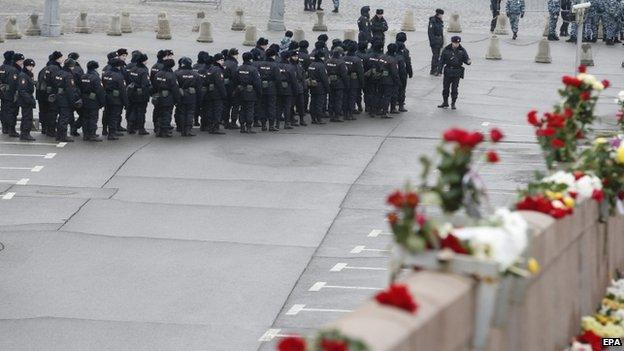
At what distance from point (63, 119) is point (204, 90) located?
111 inches

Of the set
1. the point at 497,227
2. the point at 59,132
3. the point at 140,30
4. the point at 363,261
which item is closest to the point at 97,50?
the point at 140,30

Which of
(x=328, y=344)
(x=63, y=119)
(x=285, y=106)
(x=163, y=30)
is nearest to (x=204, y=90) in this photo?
(x=285, y=106)

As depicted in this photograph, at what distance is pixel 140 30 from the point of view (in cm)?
4675

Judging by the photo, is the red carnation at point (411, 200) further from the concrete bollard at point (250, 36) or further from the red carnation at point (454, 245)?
the concrete bollard at point (250, 36)

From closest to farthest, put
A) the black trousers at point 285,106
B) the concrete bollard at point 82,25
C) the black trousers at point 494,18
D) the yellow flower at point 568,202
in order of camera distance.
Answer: the yellow flower at point 568,202
the black trousers at point 285,106
the concrete bollard at point 82,25
the black trousers at point 494,18

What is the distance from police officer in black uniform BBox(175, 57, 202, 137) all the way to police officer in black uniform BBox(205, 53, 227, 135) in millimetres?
289

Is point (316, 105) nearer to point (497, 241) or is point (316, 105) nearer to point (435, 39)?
point (435, 39)

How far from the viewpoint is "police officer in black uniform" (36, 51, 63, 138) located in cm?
2806

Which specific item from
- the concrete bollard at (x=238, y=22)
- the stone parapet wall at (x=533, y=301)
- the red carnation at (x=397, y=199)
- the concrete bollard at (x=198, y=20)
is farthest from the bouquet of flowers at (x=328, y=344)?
the concrete bollard at (x=238, y=22)

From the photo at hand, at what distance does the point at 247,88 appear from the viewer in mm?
29406

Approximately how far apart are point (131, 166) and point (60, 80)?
280 cm

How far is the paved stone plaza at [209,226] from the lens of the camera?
17.1 metres

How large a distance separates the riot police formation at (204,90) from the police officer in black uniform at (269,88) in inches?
0.8

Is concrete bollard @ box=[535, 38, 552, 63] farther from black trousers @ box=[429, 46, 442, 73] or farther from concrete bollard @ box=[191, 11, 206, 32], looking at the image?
concrete bollard @ box=[191, 11, 206, 32]
